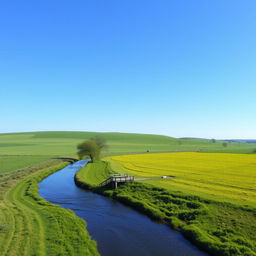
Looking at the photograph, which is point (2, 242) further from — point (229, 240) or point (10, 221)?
point (229, 240)

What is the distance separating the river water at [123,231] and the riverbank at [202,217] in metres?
1.27

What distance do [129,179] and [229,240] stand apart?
78.6 ft

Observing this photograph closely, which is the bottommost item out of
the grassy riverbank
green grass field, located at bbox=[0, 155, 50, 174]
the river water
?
the river water

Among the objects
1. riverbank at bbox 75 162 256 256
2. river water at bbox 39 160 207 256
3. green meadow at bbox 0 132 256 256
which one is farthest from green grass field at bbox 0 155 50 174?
riverbank at bbox 75 162 256 256

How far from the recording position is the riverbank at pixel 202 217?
19.7 m

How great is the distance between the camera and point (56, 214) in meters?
27.1

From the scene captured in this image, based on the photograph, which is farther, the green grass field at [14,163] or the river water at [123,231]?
the green grass field at [14,163]

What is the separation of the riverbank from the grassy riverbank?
32.6 ft

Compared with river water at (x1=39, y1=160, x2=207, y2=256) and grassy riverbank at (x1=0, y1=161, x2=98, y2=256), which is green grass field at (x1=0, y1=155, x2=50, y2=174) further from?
grassy riverbank at (x1=0, y1=161, x2=98, y2=256)

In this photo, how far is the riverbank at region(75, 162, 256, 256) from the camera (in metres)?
19.7

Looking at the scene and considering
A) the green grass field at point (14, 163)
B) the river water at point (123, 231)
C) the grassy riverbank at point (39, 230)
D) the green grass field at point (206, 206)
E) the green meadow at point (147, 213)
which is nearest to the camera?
the grassy riverbank at point (39, 230)

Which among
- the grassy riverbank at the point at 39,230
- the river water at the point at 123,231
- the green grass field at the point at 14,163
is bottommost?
the river water at the point at 123,231

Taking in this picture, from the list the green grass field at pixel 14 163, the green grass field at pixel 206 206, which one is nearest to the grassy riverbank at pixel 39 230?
the green grass field at pixel 206 206

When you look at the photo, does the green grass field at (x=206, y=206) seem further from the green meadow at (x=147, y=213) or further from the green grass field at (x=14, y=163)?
the green grass field at (x=14, y=163)
